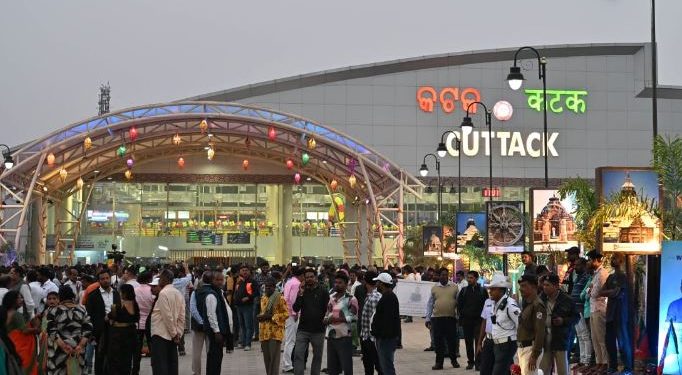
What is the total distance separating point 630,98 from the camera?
69.5 m

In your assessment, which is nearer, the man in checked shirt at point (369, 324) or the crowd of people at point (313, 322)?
the crowd of people at point (313, 322)

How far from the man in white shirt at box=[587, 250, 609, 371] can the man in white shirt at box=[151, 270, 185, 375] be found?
638cm

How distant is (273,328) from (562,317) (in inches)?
189

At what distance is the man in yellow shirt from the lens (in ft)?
54.3

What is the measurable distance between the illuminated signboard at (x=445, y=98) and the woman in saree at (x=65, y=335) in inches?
2127

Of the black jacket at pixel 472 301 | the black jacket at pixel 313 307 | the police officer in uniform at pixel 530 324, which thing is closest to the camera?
the police officer in uniform at pixel 530 324

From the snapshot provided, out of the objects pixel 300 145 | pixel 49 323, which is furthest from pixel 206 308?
pixel 300 145

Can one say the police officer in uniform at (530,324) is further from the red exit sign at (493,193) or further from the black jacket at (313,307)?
the red exit sign at (493,193)

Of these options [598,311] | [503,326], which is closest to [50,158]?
[598,311]

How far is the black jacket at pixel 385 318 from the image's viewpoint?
15188 mm

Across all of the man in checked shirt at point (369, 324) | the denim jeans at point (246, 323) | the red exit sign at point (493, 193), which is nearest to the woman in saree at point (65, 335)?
the man in checked shirt at point (369, 324)

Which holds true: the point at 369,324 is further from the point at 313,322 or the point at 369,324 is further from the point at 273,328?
the point at 273,328

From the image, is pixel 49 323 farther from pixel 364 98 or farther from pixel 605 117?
pixel 605 117

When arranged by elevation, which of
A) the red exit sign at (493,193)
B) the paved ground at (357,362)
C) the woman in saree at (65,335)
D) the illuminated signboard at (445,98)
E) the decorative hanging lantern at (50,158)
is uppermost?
the illuminated signboard at (445,98)
